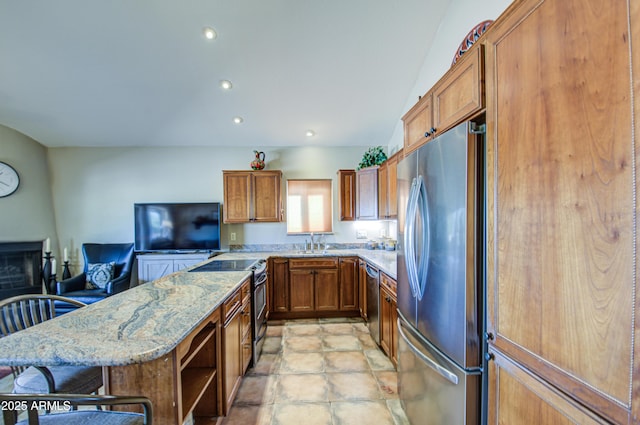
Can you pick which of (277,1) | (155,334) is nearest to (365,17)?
(277,1)

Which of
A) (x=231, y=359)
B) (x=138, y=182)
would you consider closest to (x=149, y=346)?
(x=231, y=359)

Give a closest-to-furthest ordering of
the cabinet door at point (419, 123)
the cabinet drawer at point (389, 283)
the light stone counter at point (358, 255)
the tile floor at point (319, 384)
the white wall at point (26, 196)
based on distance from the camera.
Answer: the cabinet door at point (419, 123) → the tile floor at point (319, 384) → the cabinet drawer at point (389, 283) → the light stone counter at point (358, 255) → the white wall at point (26, 196)

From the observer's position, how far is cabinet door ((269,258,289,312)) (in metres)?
3.56

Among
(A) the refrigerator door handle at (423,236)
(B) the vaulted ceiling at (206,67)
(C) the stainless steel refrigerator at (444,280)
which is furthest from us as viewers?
(B) the vaulted ceiling at (206,67)

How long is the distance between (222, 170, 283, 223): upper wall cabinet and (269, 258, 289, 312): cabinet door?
69 cm

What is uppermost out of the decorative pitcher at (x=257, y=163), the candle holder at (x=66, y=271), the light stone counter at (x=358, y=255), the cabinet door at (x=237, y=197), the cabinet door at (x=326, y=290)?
the decorative pitcher at (x=257, y=163)

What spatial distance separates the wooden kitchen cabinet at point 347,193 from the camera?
400cm

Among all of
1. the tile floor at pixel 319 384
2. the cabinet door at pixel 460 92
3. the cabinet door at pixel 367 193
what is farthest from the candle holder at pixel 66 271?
the cabinet door at pixel 460 92

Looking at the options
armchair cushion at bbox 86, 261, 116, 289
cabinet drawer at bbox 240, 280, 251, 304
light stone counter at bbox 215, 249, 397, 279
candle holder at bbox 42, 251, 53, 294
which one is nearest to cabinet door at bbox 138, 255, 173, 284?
armchair cushion at bbox 86, 261, 116, 289

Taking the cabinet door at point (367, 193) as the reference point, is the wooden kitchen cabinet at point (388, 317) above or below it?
below

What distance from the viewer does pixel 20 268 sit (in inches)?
139

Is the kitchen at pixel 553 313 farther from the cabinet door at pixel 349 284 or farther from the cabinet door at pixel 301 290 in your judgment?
the cabinet door at pixel 301 290

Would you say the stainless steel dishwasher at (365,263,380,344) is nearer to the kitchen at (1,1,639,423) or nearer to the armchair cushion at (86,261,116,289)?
the kitchen at (1,1,639,423)

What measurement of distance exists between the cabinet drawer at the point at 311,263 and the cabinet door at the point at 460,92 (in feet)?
8.05
